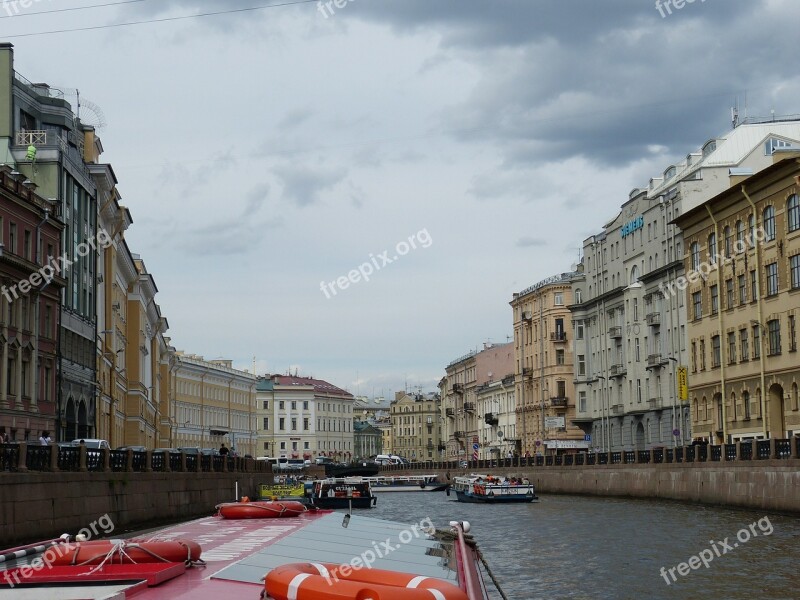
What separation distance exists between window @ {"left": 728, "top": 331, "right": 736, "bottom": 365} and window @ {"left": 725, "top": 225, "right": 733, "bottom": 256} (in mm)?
3622

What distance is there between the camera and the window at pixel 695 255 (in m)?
58.8

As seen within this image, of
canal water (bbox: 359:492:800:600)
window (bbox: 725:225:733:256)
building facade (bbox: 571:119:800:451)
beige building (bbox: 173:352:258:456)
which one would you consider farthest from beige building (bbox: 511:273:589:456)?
canal water (bbox: 359:492:800:600)

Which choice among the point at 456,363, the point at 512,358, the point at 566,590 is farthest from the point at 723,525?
the point at 456,363

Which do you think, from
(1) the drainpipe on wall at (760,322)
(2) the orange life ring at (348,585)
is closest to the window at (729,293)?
(1) the drainpipe on wall at (760,322)

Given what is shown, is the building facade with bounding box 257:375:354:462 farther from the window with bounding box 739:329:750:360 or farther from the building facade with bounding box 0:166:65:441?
the building facade with bounding box 0:166:65:441

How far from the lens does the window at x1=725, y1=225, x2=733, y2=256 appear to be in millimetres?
54169

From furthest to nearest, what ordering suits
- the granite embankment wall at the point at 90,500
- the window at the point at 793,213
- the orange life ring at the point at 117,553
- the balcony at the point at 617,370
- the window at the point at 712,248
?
the balcony at the point at 617,370, the window at the point at 712,248, the window at the point at 793,213, the granite embankment wall at the point at 90,500, the orange life ring at the point at 117,553

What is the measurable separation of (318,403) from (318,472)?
45460mm

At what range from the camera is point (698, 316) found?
195 feet

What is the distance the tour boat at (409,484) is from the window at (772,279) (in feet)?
151

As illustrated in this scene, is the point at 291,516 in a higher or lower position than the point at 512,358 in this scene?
lower

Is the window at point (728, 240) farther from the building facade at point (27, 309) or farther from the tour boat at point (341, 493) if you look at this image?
the building facade at point (27, 309)

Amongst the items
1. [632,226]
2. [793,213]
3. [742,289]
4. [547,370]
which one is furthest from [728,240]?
[547,370]

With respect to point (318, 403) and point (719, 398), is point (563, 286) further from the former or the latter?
point (318, 403)
